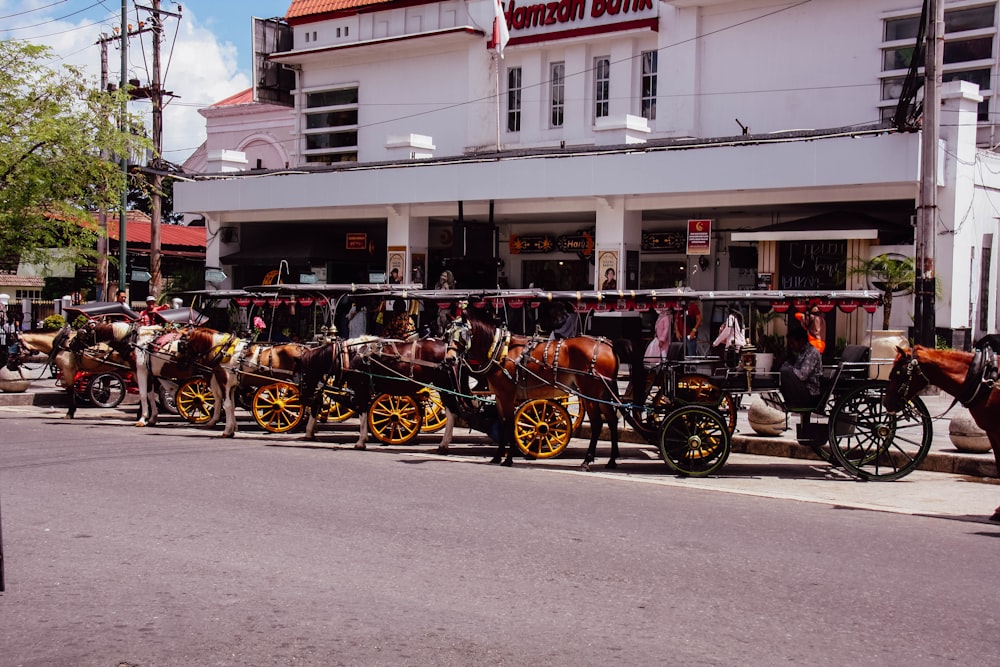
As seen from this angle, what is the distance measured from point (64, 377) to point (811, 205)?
647 inches

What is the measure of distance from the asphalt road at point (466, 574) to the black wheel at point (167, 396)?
6.76 m

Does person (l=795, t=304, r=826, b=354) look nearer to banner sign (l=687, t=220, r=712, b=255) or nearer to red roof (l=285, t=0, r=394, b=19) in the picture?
banner sign (l=687, t=220, r=712, b=255)

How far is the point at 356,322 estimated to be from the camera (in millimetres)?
21047

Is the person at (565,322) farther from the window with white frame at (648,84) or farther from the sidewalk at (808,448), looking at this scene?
the window with white frame at (648,84)

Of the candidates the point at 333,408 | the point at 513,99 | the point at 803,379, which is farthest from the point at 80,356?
the point at 513,99

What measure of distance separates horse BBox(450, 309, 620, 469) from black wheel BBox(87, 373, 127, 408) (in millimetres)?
8356

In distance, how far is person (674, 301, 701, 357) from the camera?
1419cm

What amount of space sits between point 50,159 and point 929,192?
661 inches

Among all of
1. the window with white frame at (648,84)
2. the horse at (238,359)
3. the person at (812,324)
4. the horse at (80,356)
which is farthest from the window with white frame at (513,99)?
the person at (812,324)

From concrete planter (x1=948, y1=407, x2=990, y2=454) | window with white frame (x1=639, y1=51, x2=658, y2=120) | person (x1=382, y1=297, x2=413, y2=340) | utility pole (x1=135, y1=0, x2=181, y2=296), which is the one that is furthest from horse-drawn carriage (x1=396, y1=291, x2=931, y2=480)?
utility pole (x1=135, y1=0, x2=181, y2=296)

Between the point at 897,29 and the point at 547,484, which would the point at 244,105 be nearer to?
the point at 897,29

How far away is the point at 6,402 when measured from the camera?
795 inches

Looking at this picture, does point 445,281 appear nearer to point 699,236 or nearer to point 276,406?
point 699,236

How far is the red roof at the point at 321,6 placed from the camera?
3494cm
